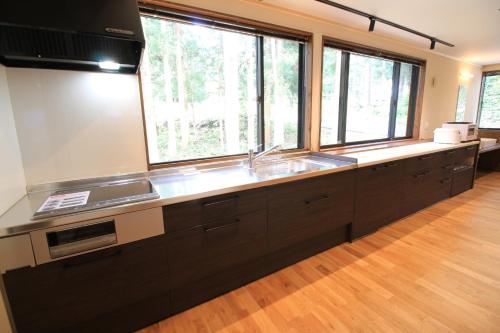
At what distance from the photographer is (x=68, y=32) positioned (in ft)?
3.54

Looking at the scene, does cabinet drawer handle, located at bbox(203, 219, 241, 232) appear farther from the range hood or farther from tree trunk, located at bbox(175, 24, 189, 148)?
the range hood

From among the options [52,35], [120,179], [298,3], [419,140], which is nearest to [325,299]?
[120,179]

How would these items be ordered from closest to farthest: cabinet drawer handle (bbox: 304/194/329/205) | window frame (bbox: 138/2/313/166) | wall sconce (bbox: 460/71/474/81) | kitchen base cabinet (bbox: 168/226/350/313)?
1. kitchen base cabinet (bbox: 168/226/350/313)
2. window frame (bbox: 138/2/313/166)
3. cabinet drawer handle (bbox: 304/194/329/205)
4. wall sconce (bbox: 460/71/474/81)

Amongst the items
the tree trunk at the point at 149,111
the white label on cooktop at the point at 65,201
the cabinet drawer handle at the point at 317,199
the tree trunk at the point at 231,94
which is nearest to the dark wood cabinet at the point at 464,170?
the cabinet drawer handle at the point at 317,199

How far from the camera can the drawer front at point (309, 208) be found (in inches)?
71.6

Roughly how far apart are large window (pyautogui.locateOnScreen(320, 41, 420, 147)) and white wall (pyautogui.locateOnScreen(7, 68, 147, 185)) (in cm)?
212

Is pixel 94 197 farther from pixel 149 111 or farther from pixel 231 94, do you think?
pixel 231 94

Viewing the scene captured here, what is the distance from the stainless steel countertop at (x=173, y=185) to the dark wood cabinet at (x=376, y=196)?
1.03ft

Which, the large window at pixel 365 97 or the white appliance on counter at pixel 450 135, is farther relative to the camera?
the white appliance on counter at pixel 450 135

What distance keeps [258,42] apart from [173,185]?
1.55m

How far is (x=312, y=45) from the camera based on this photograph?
2473mm

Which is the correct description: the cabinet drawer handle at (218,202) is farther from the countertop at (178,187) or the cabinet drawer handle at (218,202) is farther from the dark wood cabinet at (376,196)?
the dark wood cabinet at (376,196)

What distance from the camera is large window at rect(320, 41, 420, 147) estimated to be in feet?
9.80

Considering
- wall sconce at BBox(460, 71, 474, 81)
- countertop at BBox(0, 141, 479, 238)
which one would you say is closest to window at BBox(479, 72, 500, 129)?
wall sconce at BBox(460, 71, 474, 81)
